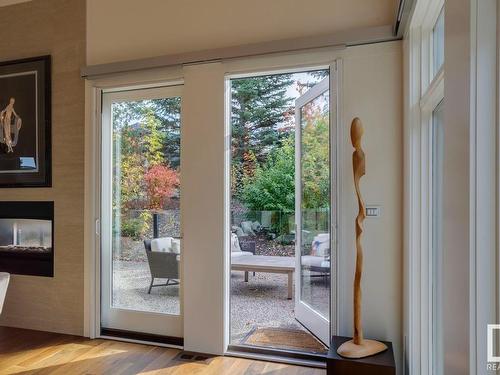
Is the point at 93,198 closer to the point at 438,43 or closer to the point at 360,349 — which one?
the point at 360,349

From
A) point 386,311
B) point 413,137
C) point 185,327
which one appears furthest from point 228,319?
point 413,137

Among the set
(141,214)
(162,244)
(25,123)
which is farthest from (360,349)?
(25,123)

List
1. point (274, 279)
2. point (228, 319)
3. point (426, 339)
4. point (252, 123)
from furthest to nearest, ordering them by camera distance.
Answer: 1. point (274, 279)
2. point (252, 123)
3. point (228, 319)
4. point (426, 339)

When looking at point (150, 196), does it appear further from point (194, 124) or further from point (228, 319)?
point (228, 319)

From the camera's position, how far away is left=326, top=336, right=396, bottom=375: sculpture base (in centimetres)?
210

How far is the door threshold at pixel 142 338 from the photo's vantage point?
3.23m

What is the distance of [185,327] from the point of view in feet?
10.3

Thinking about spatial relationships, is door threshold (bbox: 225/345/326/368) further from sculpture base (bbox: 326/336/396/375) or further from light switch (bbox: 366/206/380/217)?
light switch (bbox: 366/206/380/217)

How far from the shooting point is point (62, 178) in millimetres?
3553

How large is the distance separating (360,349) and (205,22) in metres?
2.83

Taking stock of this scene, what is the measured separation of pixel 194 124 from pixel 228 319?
1.71 m

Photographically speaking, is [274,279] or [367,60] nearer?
[367,60]

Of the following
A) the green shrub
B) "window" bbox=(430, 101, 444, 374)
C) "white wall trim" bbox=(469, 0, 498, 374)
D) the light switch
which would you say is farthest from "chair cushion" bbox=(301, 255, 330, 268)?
"white wall trim" bbox=(469, 0, 498, 374)

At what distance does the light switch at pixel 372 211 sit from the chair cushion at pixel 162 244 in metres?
1.80
